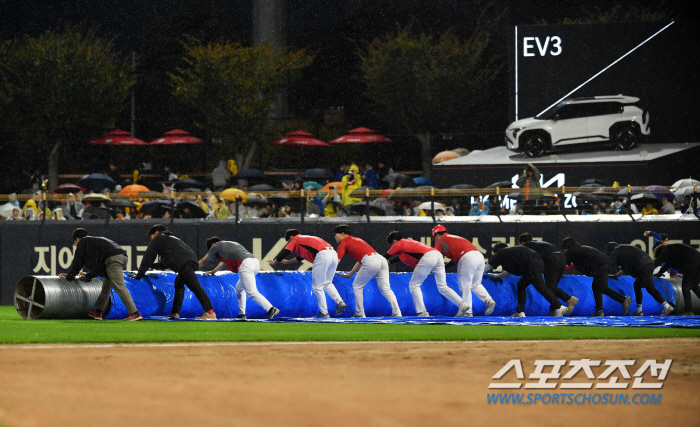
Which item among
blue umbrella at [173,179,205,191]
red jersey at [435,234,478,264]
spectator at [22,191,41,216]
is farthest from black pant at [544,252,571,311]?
blue umbrella at [173,179,205,191]

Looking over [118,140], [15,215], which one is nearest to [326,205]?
[15,215]

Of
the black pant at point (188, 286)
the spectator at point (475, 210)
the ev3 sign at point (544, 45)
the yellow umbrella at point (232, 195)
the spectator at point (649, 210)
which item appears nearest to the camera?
the black pant at point (188, 286)

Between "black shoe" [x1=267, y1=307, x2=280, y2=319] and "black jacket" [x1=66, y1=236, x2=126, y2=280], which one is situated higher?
"black jacket" [x1=66, y1=236, x2=126, y2=280]

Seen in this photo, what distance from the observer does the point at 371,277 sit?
16656mm

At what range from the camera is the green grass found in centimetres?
1220

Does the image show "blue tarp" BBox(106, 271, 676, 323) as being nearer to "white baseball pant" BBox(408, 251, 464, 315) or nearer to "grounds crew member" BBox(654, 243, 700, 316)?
"white baseball pant" BBox(408, 251, 464, 315)

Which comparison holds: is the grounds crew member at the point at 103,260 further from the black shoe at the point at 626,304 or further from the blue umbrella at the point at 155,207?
the black shoe at the point at 626,304

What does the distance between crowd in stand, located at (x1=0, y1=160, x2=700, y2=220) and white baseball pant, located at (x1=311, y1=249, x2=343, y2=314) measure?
5727mm

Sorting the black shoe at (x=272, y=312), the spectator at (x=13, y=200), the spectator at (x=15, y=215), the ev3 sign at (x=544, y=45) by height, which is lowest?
the black shoe at (x=272, y=312)

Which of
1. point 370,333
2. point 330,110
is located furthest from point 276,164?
point 370,333

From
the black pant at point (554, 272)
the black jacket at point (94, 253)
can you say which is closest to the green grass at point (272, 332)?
the black jacket at point (94, 253)

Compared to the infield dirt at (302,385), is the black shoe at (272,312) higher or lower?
lower

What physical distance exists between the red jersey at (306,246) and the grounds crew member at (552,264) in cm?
356

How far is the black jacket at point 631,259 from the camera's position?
56.9 feet
